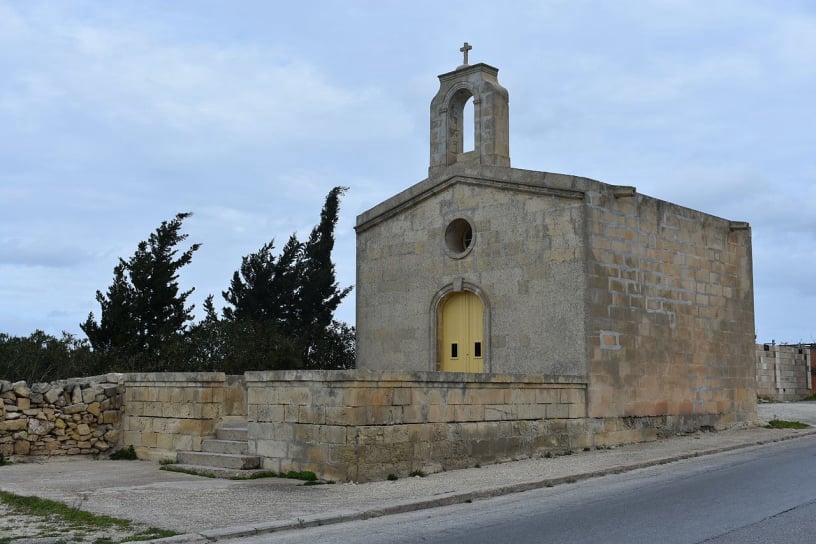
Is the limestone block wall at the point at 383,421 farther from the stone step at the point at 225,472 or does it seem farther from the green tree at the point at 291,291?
the green tree at the point at 291,291

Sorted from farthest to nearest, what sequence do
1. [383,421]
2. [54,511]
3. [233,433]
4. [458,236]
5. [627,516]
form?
[458,236] → [233,433] → [383,421] → [54,511] → [627,516]

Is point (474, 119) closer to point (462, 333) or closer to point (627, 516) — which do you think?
point (462, 333)

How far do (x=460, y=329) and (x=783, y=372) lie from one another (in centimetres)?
2014

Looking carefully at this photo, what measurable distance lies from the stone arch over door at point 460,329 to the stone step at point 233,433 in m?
5.10

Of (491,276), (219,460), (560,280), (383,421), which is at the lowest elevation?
(219,460)

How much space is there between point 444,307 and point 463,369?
1.38 meters

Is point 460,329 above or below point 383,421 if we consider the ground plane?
above

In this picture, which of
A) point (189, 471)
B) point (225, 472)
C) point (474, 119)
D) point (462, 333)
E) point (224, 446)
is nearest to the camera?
point (225, 472)

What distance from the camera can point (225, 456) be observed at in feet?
39.6

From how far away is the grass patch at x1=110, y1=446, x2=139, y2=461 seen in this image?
1412 cm

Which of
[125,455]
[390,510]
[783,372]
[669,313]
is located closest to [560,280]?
[669,313]

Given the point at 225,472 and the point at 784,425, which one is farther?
the point at 784,425

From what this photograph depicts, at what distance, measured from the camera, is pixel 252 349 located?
23.4m

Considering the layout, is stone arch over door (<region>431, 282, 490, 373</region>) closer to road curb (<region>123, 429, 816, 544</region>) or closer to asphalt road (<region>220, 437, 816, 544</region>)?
road curb (<region>123, 429, 816, 544</region>)
